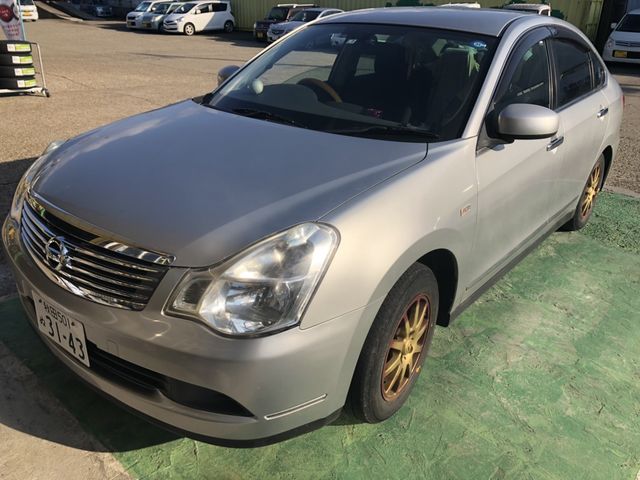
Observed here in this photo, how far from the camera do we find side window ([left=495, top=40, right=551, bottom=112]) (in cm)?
280

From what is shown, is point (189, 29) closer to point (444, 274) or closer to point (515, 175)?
point (515, 175)

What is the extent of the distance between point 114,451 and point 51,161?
→ 1.30 m

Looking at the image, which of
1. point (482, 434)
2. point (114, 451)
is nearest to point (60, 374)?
point (114, 451)

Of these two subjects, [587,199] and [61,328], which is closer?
[61,328]

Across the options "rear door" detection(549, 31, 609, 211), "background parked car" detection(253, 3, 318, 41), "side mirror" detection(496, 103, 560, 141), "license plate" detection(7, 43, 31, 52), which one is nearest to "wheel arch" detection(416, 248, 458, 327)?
"side mirror" detection(496, 103, 560, 141)

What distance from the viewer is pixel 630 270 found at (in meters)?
3.96

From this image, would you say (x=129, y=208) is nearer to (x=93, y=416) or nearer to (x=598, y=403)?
(x=93, y=416)

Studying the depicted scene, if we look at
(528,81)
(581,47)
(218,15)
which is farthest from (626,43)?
(218,15)

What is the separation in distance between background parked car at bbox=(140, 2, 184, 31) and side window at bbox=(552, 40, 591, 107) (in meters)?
27.7

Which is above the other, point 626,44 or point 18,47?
point 18,47

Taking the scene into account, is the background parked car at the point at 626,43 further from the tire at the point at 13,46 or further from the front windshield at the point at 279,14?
the tire at the point at 13,46

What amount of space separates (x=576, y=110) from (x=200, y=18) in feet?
92.3

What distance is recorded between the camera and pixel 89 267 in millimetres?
1936

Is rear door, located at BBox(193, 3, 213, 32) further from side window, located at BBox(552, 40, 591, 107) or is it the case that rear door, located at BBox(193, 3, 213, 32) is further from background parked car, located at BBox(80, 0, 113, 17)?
side window, located at BBox(552, 40, 591, 107)
